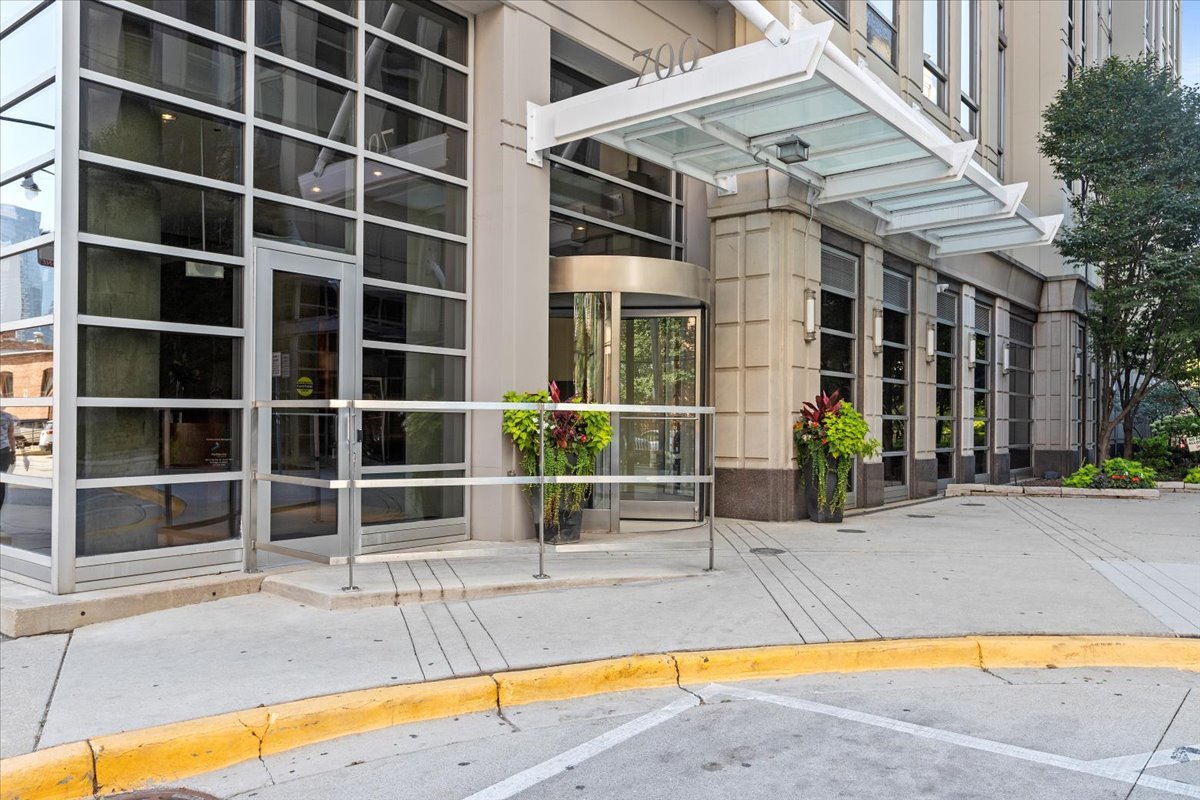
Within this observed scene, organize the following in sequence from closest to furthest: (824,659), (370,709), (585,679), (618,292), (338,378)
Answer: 1. (370,709)
2. (585,679)
3. (824,659)
4. (338,378)
5. (618,292)

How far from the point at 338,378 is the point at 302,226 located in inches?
54.3

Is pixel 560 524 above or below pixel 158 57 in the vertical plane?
below

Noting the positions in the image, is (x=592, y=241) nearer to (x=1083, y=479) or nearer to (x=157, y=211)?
(x=157, y=211)

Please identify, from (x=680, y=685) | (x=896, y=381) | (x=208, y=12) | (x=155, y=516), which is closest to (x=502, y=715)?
(x=680, y=685)

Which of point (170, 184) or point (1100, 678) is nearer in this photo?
point (1100, 678)

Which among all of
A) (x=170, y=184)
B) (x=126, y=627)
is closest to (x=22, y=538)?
(x=126, y=627)

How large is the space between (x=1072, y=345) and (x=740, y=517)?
14.4m

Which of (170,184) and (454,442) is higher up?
(170,184)

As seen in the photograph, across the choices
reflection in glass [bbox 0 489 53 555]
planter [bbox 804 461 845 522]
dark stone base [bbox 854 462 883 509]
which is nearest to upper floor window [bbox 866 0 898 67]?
dark stone base [bbox 854 462 883 509]

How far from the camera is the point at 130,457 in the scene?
22.8 ft

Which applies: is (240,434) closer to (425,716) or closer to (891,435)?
(425,716)

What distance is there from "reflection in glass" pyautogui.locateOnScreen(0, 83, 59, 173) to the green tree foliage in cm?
1718

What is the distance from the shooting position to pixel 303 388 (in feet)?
26.4

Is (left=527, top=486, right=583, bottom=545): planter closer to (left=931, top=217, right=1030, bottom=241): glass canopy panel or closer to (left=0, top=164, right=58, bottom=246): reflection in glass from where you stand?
(left=0, top=164, right=58, bottom=246): reflection in glass
